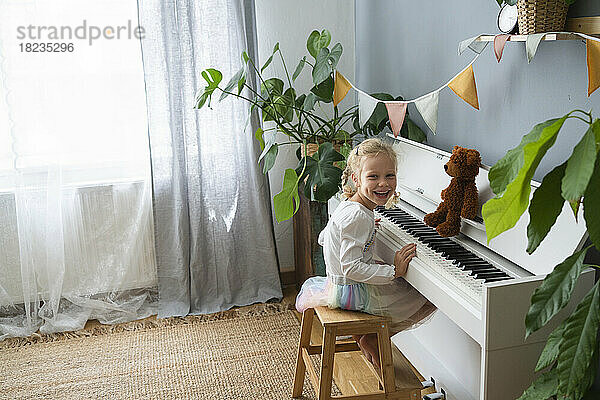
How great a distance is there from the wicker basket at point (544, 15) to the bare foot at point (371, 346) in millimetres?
1149

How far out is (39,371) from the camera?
287 cm

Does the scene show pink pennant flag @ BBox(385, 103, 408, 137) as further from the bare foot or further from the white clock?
the bare foot

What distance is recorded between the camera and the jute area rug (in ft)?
8.75

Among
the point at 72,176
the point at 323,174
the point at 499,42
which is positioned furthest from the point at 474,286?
the point at 72,176

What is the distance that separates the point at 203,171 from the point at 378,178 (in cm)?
131

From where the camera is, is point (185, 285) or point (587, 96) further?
point (185, 285)

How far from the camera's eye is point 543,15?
6.22 feet

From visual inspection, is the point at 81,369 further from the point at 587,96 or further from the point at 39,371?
the point at 587,96

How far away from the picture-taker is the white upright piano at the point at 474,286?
5.61 feet

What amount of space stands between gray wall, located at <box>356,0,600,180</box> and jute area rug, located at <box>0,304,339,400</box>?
1165mm

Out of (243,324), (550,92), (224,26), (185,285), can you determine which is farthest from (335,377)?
(224,26)

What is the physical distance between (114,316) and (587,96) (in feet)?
8.01

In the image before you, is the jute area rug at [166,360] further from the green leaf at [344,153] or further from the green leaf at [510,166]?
the green leaf at [510,166]

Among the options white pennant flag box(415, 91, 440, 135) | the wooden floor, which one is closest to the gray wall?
white pennant flag box(415, 91, 440, 135)
